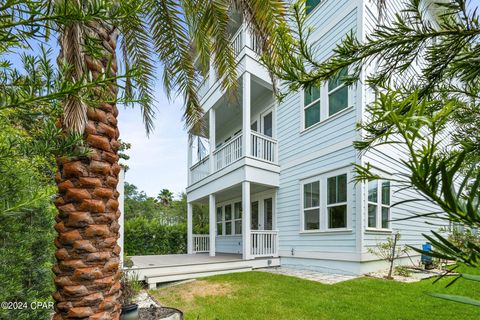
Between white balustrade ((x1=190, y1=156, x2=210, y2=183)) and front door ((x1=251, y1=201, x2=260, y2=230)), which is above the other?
white balustrade ((x1=190, y1=156, x2=210, y2=183))

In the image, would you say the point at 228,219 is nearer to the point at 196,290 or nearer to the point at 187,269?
the point at 187,269

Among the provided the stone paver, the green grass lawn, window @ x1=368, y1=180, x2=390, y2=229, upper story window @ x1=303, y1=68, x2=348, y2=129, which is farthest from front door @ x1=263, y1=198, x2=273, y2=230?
window @ x1=368, y1=180, x2=390, y2=229

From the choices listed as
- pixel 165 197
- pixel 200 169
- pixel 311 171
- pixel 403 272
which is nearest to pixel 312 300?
pixel 403 272

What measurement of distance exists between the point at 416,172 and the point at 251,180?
928 cm

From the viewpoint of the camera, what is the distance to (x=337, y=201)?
8469 millimetres

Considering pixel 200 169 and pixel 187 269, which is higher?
pixel 200 169

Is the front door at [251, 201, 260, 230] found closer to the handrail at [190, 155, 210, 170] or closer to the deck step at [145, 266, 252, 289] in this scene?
the handrail at [190, 155, 210, 170]

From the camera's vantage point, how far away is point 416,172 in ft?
1.76

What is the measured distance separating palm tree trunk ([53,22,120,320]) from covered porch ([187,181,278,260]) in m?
7.10

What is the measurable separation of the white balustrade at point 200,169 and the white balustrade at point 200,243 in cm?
273

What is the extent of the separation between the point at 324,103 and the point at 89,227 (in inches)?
321

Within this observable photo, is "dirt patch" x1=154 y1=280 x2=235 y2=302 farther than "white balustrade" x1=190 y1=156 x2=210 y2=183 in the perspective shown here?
No

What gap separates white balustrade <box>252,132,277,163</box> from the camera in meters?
10.5

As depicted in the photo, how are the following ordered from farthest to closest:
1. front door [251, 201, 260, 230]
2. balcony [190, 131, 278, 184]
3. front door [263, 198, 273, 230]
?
front door [251, 201, 260, 230], front door [263, 198, 273, 230], balcony [190, 131, 278, 184]
